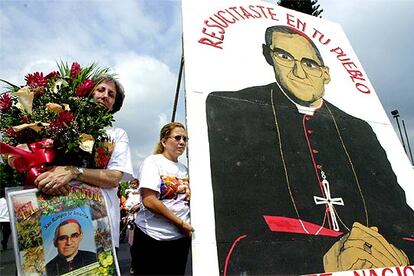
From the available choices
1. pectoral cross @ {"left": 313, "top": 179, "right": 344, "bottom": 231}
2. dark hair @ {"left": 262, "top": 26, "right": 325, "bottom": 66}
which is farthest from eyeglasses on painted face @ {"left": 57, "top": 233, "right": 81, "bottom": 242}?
dark hair @ {"left": 262, "top": 26, "right": 325, "bottom": 66}

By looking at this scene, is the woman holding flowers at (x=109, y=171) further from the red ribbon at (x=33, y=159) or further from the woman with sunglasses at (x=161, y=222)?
the woman with sunglasses at (x=161, y=222)

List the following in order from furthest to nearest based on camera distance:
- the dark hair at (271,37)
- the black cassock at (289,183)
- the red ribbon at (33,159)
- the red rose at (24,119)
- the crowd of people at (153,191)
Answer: the dark hair at (271,37) < the black cassock at (289,183) < the crowd of people at (153,191) < the red rose at (24,119) < the red ribbon at (33,159)

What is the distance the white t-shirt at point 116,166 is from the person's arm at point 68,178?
36 mm

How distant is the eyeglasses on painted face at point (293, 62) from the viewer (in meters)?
2.90

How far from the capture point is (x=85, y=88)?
5.50 ft

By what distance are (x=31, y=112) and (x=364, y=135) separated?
8.04 feet

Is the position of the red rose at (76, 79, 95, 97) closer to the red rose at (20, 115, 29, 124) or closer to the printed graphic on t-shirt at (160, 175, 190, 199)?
the red rose at (20, 115, 29, 124)

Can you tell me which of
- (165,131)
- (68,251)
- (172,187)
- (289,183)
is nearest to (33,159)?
(68,251)

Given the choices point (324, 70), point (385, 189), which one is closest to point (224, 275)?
point (385, 189)

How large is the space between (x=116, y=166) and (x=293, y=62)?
192cm

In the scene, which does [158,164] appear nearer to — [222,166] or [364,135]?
[222,166]

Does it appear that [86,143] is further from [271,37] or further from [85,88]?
[271,37]

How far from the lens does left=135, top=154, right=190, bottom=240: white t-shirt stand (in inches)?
74.8

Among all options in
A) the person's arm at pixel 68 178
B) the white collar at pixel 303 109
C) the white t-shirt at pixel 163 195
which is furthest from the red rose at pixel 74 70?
the white collar at pixel 303 109
